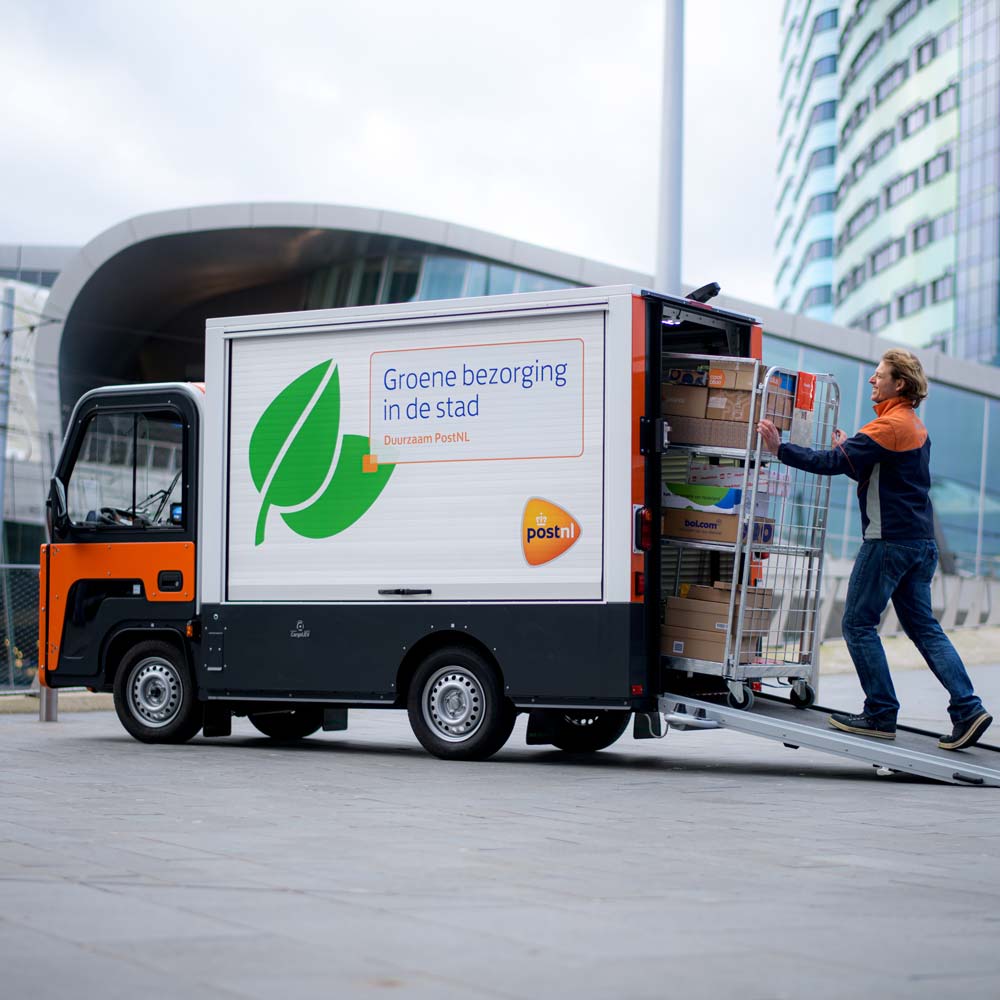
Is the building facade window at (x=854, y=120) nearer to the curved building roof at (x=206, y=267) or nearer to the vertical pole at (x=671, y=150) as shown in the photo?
the curved building roof at (x=206, y=267)

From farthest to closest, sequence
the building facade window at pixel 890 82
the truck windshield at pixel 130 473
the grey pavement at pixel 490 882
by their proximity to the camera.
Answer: the building facade window at pixel 890 82
the truck windshield at pixel 130 473
the grey pavement at pixel 490 882

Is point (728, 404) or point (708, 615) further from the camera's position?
point (728, 404)

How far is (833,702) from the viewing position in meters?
16.2

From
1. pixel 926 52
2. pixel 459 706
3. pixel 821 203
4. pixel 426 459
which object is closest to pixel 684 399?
pixel 426 459

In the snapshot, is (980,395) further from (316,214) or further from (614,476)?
(614,476)

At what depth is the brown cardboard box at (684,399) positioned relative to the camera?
1013 cm

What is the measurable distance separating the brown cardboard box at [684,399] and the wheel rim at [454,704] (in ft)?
6.78

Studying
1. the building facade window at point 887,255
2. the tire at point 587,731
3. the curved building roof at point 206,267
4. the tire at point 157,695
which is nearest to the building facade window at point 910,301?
the building facade window at point 887,255

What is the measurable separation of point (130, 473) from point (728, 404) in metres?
4.62

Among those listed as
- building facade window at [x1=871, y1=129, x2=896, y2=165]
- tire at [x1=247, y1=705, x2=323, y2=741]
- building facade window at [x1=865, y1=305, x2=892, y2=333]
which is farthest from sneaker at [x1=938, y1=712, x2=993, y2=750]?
building facade window at [x1=871, y1=129, x2=896, y2=165]

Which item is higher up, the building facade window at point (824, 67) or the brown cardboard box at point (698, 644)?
the building facade window at point (824, 67)

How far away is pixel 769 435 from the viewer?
960cm

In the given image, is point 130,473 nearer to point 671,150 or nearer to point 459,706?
point 459,706

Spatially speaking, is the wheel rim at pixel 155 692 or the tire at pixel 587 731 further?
the wheel rim at pixel 155 692
